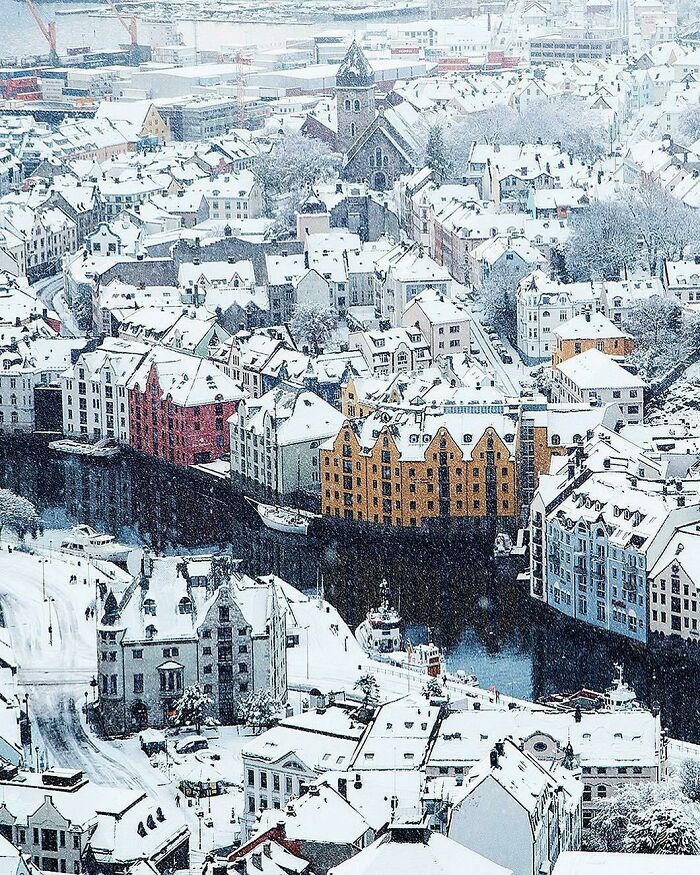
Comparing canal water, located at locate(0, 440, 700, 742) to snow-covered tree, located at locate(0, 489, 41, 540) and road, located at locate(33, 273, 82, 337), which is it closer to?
snow-covered tree, located at locate(0, 489, 41, 540)

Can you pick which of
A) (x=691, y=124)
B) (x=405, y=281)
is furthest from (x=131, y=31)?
(x=405, y=281)

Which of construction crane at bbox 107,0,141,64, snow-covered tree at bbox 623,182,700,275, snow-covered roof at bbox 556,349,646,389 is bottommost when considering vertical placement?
snow-covered roof at bbox 556,349,646,389

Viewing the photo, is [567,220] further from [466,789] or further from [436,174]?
[466,789]

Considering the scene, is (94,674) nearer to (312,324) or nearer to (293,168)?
(312,324)

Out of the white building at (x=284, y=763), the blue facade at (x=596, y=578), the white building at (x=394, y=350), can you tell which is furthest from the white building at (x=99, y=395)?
the white building at (x=284, y=763)

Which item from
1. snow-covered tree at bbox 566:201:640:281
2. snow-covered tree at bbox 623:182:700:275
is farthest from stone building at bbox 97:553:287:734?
snow-covered tree at bbox 623:182:700:275

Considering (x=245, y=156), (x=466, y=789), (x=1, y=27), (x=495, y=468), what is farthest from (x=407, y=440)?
(x=1, y=27)

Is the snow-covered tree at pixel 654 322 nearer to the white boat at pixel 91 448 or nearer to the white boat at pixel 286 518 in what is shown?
the white boat at pixel 286 518
